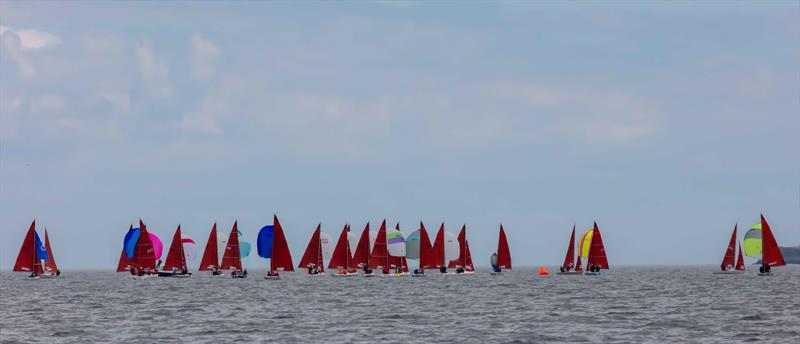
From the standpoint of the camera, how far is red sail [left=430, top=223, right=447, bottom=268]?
148875 millimetres

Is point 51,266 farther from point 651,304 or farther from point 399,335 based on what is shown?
point 399,335

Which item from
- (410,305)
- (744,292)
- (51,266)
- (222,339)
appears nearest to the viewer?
(222,339)

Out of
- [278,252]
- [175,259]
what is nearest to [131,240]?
[175,259]

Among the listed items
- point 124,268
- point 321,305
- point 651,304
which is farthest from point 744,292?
point 124,268

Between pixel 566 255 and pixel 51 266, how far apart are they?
73.3 meters

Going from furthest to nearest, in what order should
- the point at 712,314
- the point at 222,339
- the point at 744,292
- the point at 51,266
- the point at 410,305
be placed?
the point at 51,266 → the point at 744,292 → the point at 410,305 → the point at 712,314 → the point at 222,339

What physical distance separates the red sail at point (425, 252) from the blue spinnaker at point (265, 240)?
2063 cm

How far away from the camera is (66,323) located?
64750 millimetres

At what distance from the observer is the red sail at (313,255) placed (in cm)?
14935

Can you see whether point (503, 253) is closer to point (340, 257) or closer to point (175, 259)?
point (340, 257)

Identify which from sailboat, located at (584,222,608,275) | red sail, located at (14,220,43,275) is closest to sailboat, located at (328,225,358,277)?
sailboat, located at (584,222,608,275)

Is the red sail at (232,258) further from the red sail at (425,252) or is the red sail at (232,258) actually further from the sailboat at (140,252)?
the red sail at (425,252)

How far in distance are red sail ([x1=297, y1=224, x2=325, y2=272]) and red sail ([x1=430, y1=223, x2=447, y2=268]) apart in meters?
14.9

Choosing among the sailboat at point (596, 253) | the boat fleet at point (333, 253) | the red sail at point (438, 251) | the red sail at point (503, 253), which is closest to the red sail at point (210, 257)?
the boat fleet at point (333, 253)
